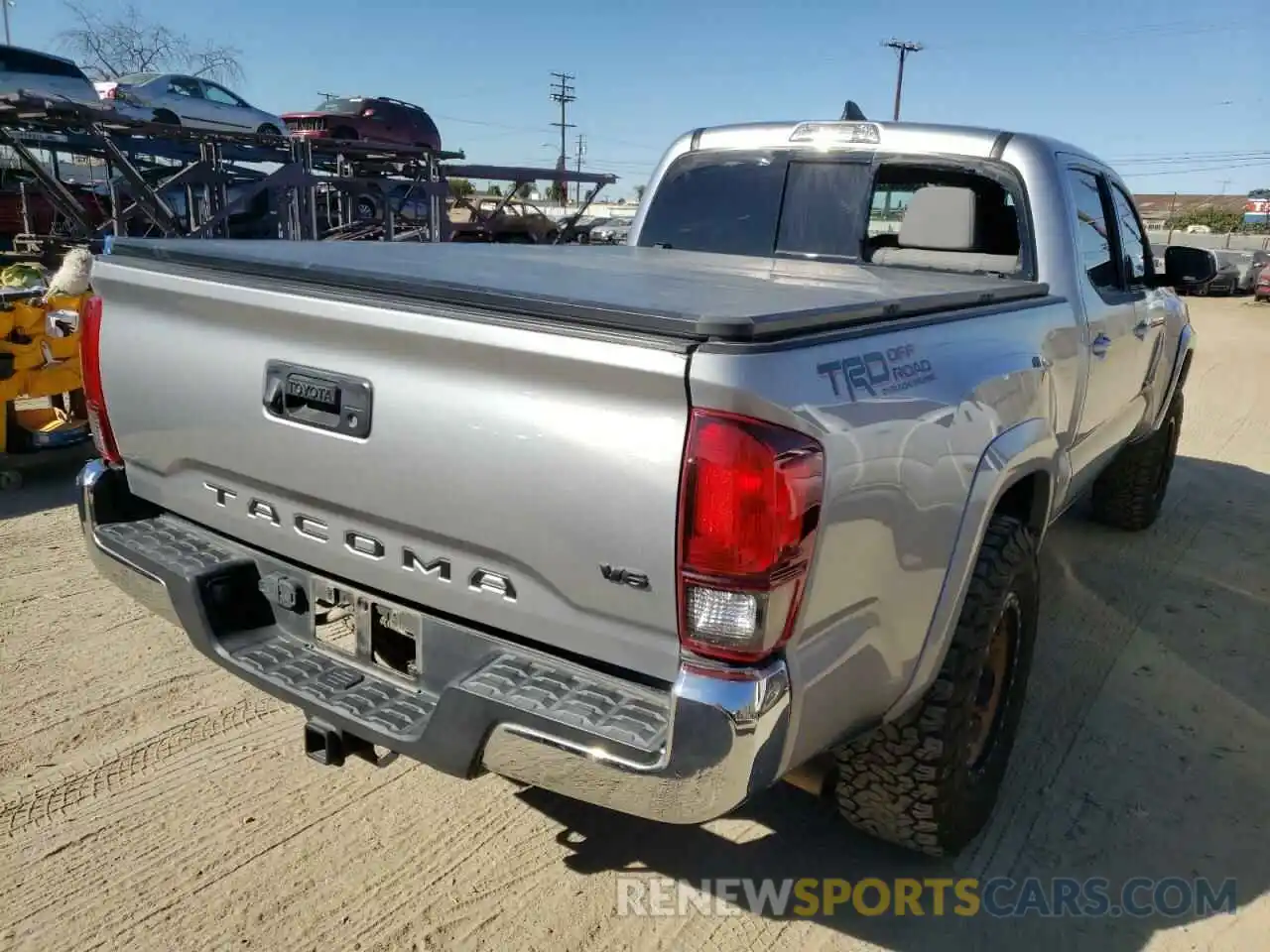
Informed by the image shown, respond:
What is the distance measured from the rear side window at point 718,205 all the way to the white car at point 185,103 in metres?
13.9

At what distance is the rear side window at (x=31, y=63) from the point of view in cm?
1565

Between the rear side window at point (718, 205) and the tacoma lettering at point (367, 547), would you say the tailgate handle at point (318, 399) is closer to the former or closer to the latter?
the tacoma lettering at point (367, 547)

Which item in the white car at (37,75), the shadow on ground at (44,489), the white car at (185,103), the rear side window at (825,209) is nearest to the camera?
the rear side window at (825,209)

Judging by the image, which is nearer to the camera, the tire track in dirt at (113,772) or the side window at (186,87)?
the tire track in dirt at (113,772)

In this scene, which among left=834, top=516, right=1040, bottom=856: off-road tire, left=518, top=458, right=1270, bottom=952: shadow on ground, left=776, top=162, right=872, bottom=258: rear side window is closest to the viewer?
left=834, top=516, right=1040, bottom=856: off-road tire

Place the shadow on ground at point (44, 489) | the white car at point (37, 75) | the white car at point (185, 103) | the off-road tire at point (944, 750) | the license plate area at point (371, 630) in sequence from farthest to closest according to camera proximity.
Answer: the white car at point (185, 103) → the white car at point (37, 75) → the shadow on ground at point (44, 489) → the off-road tire at point (944, 750) → the license plate area at point (371, 630)

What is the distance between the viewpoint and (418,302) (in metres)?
2.08

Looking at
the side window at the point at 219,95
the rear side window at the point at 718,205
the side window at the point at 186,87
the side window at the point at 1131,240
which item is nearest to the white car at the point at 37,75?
the side window at the point at 186,87

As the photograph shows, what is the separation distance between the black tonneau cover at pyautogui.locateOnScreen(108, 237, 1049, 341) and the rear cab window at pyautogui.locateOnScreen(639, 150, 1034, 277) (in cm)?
20

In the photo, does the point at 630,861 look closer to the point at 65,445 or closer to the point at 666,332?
the point at 666,332

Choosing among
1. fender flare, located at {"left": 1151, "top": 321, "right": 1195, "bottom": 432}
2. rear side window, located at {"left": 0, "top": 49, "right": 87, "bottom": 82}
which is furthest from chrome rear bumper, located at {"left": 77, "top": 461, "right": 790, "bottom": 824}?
rear side window, located at {"left": 0, "top": 49, "right": 87, "bottom": 82}

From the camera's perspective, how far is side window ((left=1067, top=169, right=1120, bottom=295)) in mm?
3846

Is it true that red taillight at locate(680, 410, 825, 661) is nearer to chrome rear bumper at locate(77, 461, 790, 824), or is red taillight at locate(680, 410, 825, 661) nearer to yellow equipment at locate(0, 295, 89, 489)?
chrome rear bumper at locate(77, 461, 790, 824)

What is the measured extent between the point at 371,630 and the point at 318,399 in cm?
55
